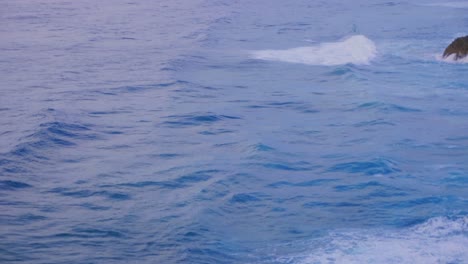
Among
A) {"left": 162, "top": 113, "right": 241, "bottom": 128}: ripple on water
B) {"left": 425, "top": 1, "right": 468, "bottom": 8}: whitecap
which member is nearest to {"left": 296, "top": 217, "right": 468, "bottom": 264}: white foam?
{"left": 162, "top": 113, "right": 241, "bottom": 128}: ripple on water

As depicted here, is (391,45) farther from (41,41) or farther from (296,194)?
(296,194)

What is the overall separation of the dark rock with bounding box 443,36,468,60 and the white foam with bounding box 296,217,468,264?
15964 mm

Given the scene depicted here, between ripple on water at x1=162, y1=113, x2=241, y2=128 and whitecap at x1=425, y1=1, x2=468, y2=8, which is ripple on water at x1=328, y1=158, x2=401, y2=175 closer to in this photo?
ripple on water at x1=162, y1=113, x2=241, y2=128

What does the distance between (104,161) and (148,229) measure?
11.7ft

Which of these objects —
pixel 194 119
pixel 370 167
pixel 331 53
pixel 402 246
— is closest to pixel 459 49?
pixel 331 53

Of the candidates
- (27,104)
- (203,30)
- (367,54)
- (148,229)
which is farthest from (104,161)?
(203,30)

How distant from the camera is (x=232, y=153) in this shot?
14656mm

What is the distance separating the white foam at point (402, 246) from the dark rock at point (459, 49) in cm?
1596

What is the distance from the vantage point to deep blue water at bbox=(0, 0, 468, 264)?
10422 mm

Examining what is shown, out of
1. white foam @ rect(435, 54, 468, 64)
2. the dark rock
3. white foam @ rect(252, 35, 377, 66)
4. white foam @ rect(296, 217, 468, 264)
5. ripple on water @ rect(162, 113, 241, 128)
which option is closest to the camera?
white foam @ rect(296, 217, 468, 264)

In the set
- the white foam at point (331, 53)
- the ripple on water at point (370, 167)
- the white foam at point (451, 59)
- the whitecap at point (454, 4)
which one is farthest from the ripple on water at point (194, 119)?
the whitecap at point (454, 4)

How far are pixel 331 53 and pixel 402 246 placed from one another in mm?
19339

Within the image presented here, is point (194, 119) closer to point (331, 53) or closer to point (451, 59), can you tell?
point (451, 59)

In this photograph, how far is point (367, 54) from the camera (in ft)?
90.7
